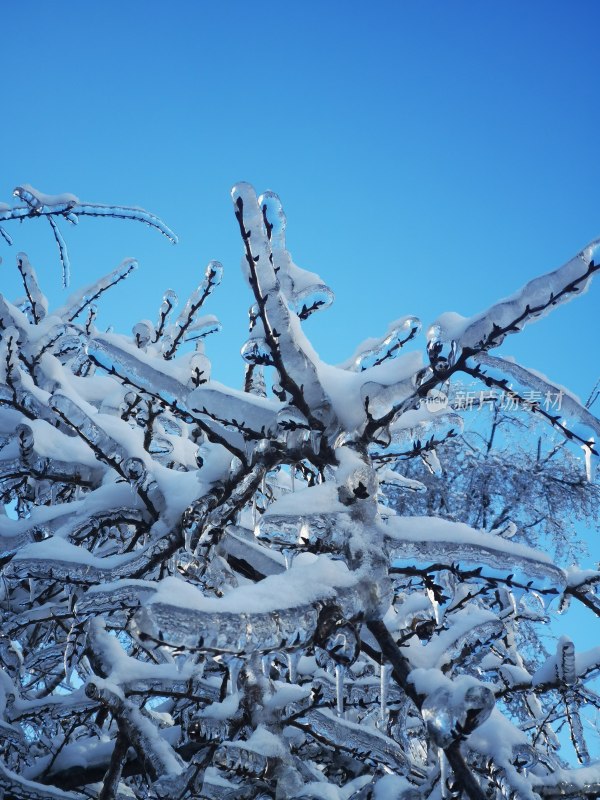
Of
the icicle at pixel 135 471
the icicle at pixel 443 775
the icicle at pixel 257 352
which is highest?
the icicle at pixel 257 352

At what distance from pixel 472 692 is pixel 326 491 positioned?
562 millimetres

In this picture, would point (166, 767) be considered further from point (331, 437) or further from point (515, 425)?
point (515, 425)

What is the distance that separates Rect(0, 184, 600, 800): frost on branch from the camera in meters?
1.44

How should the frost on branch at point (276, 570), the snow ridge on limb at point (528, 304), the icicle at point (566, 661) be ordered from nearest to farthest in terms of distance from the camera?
the frost on branch at point (276, 570) < the snow ridge on limb at point (528, 304) < the icicle at point (566, 661)

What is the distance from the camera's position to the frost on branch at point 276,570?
144 centimetres

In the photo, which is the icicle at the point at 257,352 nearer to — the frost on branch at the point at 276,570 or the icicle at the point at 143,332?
the frost on branch at the point at 276,570

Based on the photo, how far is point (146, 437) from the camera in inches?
136

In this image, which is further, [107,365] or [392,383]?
[107,365]

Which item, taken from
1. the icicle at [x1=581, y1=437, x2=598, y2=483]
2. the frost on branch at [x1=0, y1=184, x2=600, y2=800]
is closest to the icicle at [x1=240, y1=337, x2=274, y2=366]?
the frost on branch at [x1=0, y1=184, x2=600, y2=800]

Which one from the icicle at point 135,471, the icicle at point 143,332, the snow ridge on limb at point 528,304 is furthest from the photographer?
the icicle at point 143,332

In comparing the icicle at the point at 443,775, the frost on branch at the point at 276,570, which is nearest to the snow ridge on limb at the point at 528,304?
the frost on branch at the point at 276,570

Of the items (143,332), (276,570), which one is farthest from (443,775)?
(143,332)

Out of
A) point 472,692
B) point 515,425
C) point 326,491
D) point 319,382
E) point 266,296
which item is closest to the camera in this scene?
point 472,692

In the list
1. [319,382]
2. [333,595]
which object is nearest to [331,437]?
[319,382]
